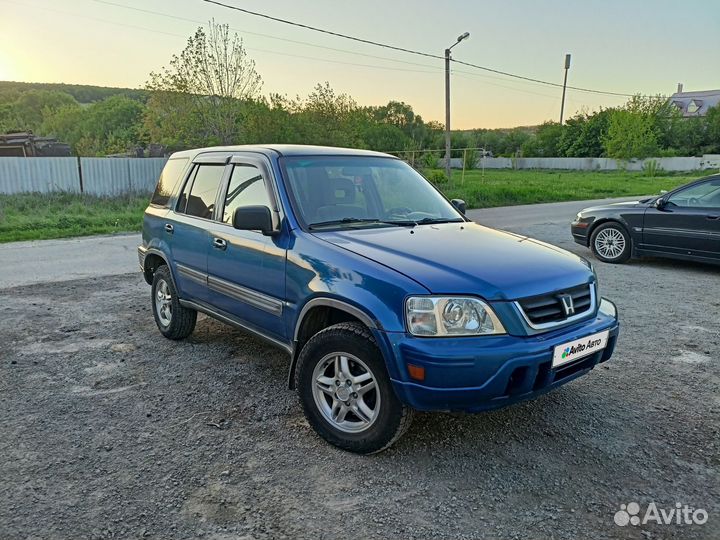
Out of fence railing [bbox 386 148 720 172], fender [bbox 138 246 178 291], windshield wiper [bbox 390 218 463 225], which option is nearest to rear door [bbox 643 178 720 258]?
windshield wiper [bbox 390 218 463 225]

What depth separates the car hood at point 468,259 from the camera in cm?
292

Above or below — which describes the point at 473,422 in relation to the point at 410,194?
below

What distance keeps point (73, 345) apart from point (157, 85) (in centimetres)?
2241

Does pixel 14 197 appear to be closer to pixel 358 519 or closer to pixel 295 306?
pixel 295 306

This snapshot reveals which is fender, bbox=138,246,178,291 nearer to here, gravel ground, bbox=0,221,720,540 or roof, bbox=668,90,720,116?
gravel ground, bbox=0,221,720,540

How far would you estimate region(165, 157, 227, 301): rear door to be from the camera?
447 centimetres

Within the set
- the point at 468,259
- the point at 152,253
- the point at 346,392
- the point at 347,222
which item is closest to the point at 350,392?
the point at 346,392

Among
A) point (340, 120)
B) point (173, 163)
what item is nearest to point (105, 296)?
point (173, 163)

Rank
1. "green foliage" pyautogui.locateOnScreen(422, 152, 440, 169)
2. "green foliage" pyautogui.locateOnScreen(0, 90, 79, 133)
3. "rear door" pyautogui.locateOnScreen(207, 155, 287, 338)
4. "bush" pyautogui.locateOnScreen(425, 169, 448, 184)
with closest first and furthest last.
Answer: "rear door" pyautogui.locateOnScreen(207, 155, 287, 338) → "bush" pyautogui.locateOnScreen(425, 169, 448, 184) → "green foliage" pyautogui.locateOnScreen(422, 152, 440, 169) → "green foliage" pyautogui.locateOnScreen(0, 90, 79, 133)

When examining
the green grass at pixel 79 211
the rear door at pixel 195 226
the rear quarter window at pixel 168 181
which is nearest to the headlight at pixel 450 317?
the rear door at pixel 195 226

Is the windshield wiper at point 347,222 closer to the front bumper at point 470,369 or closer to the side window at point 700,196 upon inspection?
the front bumper at point 470,369

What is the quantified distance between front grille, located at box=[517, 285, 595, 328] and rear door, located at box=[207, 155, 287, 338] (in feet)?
5.08

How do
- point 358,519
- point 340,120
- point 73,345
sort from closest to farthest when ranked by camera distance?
point 358,519, point 73,345, point 340,120

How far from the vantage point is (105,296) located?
6887 mm
